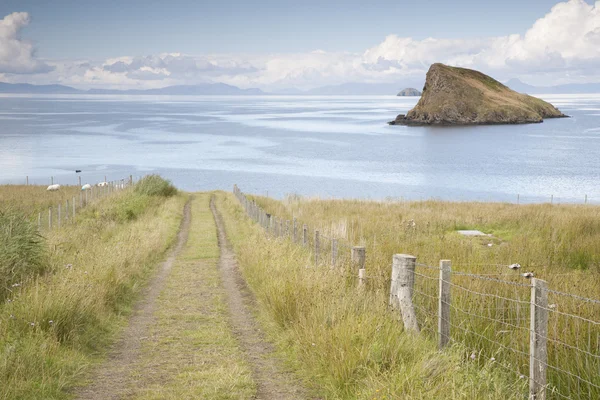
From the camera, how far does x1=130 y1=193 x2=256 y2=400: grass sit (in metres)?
7.92

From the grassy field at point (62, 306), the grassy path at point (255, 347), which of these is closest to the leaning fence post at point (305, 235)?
the grassy path at point (255, 347)

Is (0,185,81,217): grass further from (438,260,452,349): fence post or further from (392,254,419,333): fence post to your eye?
(438,260,452,349): fence post

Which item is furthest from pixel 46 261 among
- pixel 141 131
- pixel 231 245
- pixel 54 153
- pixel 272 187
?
pixel 141 131

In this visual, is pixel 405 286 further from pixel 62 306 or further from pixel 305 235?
pixel 305 235

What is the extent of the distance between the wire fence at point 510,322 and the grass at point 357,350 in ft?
0.80

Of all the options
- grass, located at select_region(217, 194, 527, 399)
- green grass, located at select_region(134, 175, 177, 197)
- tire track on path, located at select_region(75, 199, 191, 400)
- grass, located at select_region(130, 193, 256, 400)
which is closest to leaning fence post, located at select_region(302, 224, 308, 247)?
grass, located at select_region(130, 193, 256, 400)

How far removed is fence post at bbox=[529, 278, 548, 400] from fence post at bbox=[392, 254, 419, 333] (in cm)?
251

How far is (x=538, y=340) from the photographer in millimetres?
6570

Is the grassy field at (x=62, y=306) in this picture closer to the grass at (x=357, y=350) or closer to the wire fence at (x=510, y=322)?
the grass at (x=357, y=350)

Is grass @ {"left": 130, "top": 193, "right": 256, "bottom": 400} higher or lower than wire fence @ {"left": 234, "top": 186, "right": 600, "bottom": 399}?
lower

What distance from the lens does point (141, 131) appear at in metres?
176

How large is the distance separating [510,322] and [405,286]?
1.58 m

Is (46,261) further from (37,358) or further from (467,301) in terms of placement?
(467,301)

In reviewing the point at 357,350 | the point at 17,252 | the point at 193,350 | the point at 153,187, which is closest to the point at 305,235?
the point at 17,252
